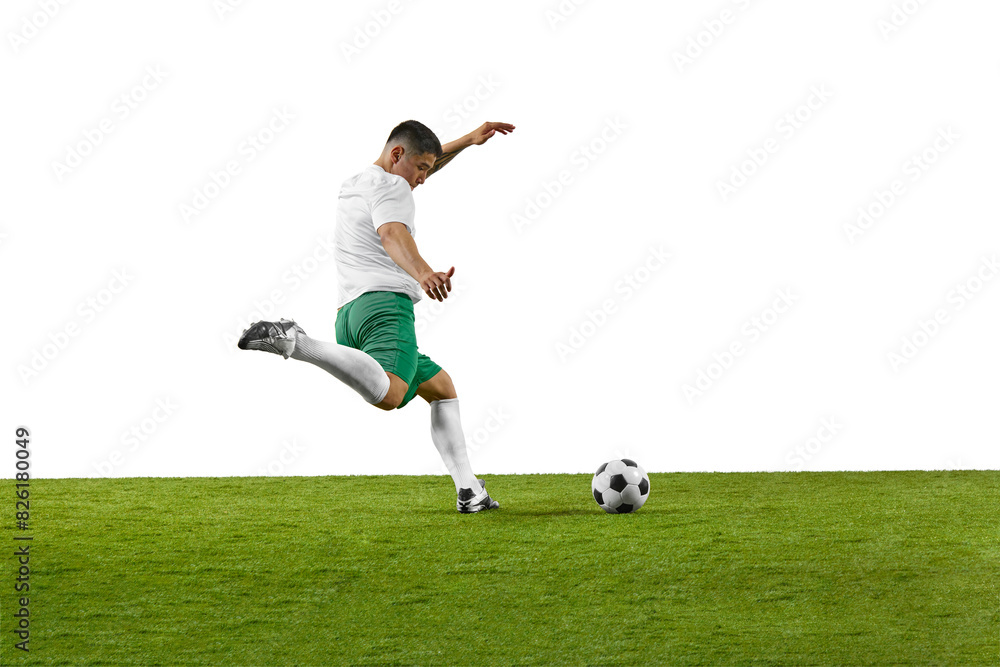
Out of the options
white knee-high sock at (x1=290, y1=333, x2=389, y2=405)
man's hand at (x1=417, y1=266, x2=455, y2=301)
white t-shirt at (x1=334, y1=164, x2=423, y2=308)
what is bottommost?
white knee-high sock at (x1=290, y1=333, x2=389, y2=405)

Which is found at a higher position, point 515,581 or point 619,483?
point 619,483

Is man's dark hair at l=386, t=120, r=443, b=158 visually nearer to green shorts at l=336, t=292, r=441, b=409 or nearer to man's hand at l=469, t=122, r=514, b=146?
man's hand at l=469, t=122, r=514, b=146

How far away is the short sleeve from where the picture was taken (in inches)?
221

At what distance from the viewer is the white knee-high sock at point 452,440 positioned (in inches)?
264

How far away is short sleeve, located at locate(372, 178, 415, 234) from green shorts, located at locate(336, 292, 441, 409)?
Result: 417mm

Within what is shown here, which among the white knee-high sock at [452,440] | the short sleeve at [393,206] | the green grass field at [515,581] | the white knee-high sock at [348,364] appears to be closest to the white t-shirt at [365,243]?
the short sleeve at [393,206]

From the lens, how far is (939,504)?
6836 mm

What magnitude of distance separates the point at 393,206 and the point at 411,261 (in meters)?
0.44

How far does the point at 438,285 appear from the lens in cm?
511

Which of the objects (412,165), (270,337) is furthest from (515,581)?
(412,165)

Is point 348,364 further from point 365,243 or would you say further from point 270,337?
point 365,243

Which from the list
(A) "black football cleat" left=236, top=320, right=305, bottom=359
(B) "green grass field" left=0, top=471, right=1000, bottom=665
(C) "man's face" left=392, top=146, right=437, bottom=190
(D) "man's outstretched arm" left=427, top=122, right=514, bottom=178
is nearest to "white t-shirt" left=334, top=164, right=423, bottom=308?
(C) "man's face" left=392, top=146, right=437, bottom=190

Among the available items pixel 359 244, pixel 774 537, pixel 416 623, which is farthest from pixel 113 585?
pixel 774 537

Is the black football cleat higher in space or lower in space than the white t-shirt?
lower
